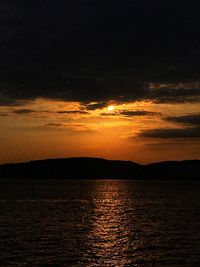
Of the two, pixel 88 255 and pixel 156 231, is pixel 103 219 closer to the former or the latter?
pixel 156 231

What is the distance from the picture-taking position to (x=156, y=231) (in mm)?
74312

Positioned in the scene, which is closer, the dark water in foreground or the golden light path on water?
the dark water in foreground

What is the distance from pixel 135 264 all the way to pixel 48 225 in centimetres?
3553

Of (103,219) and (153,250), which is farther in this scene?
(103,219)

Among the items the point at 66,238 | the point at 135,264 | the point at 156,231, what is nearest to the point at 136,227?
the point at 156,231

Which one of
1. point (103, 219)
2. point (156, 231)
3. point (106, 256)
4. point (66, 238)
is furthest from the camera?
point (103, 219)

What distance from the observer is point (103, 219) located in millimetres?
96438

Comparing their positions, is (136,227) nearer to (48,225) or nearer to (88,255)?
(48,225)

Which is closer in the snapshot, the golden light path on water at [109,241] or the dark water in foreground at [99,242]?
the dark water in foreground at [99,242]

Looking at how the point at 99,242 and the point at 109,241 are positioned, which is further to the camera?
the point at 109,241

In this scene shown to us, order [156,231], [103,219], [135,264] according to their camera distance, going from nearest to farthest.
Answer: [135,264]
[156,231]
[103,219]

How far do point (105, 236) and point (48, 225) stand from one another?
15516 millimetres

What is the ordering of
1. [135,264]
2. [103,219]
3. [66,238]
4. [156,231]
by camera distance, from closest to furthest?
[135,264] → [66,238] → [156,231] → [103,219]

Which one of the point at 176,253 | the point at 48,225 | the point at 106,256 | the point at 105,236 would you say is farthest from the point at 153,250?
the point at 48,225
